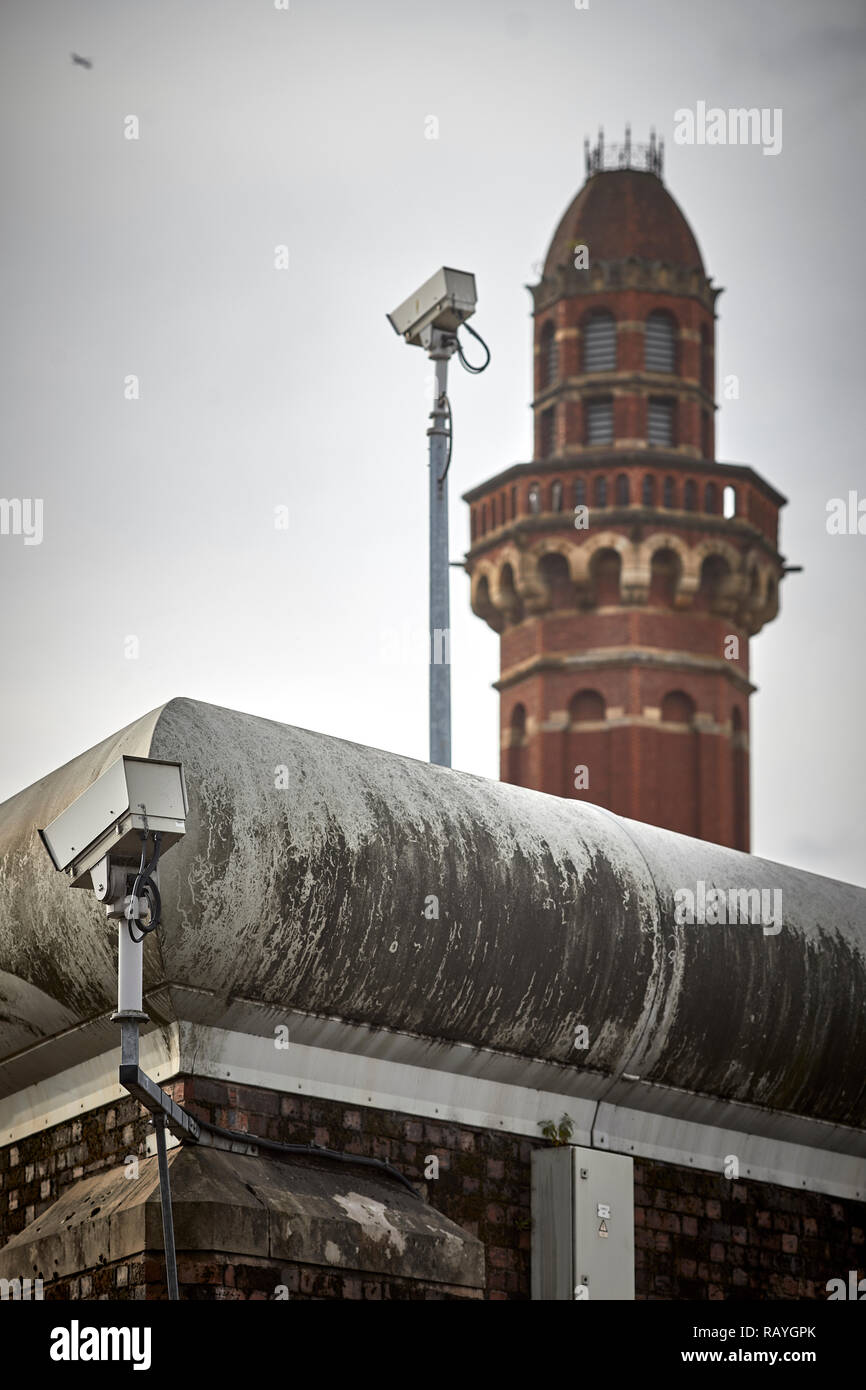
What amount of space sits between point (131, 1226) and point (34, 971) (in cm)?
167

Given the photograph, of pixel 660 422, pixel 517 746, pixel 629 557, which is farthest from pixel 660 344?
pixel 517 746

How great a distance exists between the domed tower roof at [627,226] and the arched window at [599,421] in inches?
155

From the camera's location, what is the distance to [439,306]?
1377 cm

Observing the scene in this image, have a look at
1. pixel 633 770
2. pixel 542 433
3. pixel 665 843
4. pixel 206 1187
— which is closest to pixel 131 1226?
pixel 206 1187

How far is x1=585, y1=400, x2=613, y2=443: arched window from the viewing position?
52.9 metres

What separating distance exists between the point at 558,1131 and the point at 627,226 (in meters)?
47.2

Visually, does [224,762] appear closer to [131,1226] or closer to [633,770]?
[131,1226]

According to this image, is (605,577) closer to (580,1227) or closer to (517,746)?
(517,746)

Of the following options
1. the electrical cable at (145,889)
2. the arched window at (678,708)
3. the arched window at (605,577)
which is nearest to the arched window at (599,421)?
the arched window at (605,577)

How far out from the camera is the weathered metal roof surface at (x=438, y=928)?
28.6ft

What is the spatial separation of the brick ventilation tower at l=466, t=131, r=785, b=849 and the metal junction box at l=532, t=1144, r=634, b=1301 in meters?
40.6

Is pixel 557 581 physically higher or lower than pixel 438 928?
higher
